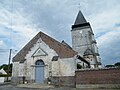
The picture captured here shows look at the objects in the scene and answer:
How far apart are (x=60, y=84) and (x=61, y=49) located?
472cm

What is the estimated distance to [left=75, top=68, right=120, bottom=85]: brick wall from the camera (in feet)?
50.6

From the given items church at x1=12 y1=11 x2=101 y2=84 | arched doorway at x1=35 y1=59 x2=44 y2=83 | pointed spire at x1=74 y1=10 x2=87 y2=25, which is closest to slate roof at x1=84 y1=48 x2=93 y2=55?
pointed spire at x1=74 y1=10 x2=87 y2=25

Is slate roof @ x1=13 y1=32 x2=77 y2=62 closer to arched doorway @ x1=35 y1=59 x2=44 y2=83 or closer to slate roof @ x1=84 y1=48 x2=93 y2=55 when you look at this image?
arched doorway @ x1=35 y1=59 x2=44 y2=83

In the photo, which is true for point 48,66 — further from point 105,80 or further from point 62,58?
point 105,80

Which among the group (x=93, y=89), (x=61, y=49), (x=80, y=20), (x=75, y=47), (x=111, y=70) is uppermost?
(x=80, y=20)

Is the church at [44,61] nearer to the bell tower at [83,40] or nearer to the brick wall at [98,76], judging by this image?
the brick wall at [98,76]

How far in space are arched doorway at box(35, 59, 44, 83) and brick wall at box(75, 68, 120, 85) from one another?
6162 mm

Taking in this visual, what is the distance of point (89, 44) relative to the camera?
40594 mm

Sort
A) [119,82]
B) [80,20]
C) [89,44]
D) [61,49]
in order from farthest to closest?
[80,20] → [89,44] → [61,49] → [119,82]

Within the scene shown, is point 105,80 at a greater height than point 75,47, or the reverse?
point 75,47

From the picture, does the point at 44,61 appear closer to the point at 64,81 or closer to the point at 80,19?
the point at 64,81

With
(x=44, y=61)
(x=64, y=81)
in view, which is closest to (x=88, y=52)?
(x=44, y=61)

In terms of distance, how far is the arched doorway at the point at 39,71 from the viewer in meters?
21.5

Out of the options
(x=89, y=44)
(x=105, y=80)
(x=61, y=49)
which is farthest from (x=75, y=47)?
(x=105, y=80)
